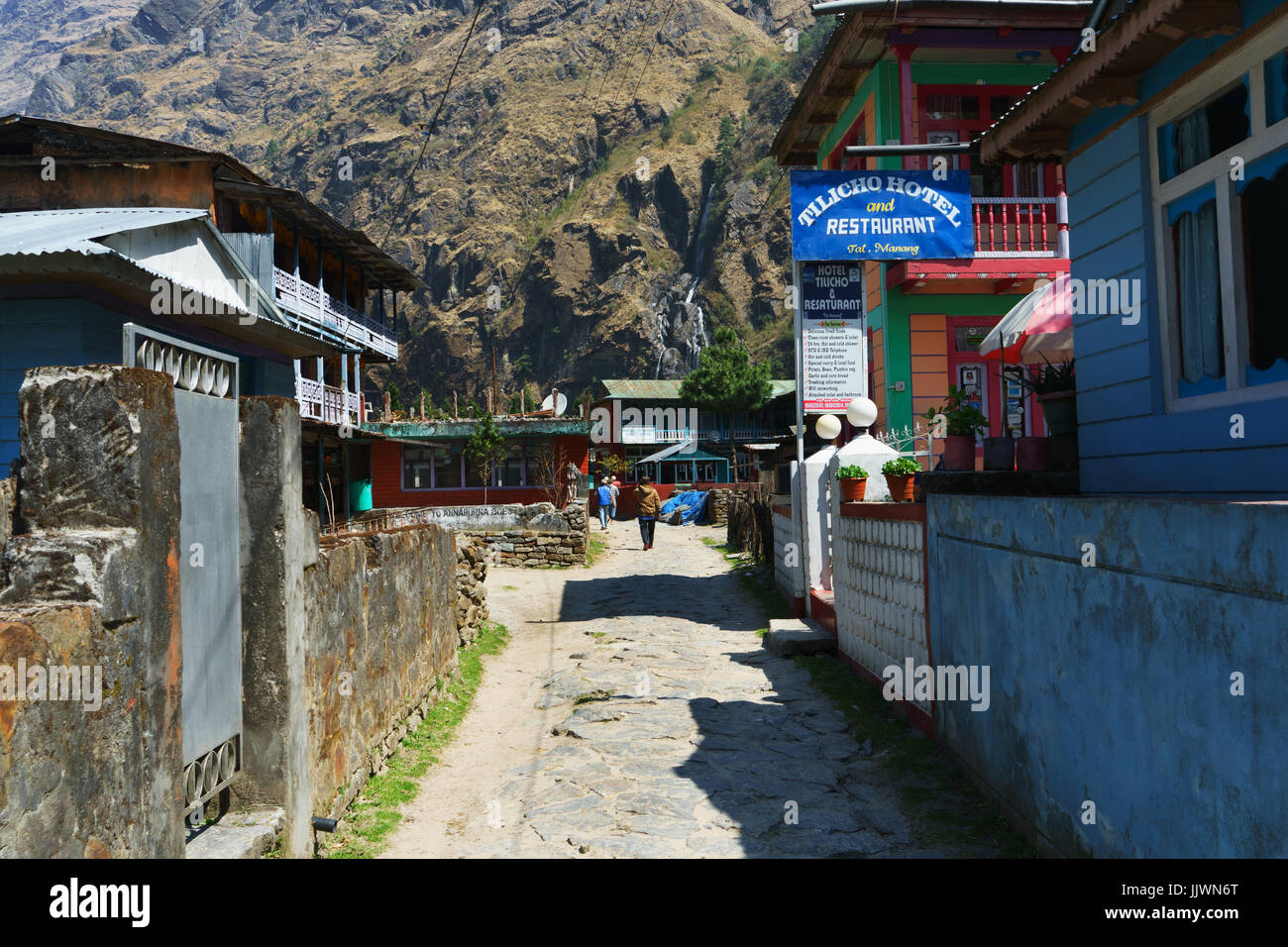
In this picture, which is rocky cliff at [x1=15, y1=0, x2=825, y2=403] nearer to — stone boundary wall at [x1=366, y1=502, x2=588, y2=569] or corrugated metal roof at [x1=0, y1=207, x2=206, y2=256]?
stone boundary wall at [x1=366, y1=502, x2=588, y2=569]

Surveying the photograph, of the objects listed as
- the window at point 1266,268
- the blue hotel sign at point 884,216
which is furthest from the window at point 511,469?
the window at point 1266,268

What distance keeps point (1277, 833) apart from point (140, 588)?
3356 millimetres

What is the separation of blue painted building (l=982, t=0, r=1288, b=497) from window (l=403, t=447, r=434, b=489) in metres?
30.9

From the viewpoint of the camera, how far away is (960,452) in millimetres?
7531

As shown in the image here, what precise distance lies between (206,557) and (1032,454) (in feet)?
19.1

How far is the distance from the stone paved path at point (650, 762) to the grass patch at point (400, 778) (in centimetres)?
10

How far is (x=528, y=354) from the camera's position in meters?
88.7

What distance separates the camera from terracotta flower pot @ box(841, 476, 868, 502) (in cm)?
900

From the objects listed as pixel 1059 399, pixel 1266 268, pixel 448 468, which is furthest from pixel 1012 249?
pixel 448 468

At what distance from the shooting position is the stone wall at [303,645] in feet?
13.1

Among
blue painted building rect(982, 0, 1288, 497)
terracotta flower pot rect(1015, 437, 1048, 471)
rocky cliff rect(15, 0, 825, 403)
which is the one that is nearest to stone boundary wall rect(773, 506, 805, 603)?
terracotta flower pot rect(1015, 437, 1048, 471)

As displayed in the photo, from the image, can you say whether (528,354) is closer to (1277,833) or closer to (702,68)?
(702,68)

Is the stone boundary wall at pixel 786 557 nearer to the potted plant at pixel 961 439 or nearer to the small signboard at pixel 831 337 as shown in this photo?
the small signboard at pixel 831 337
